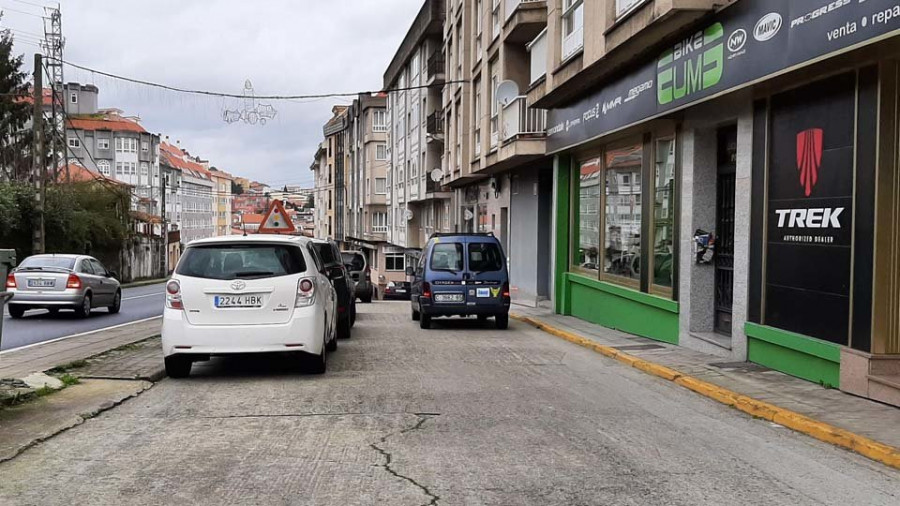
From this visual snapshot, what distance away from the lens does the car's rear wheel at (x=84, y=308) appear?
67.8 feet

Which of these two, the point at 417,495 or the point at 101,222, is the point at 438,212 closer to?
the point at 101,222

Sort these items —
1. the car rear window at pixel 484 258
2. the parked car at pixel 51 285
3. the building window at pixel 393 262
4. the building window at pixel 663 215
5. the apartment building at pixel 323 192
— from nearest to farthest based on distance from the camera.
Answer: the building window at pixel 663 215
the car rear window at pixel 484 258
the parked car at pixel 51 285
the building window at pixel 393 262
the apartment building at pixel 323 192

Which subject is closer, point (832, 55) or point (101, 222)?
point (832, 55)

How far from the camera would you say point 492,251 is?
17.0m

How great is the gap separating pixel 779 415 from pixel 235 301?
19.1 feet

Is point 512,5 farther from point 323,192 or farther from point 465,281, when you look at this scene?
point 323,192

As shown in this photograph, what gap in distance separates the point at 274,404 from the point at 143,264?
190 feet

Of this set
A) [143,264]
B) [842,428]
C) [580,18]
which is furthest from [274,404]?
[143,264]

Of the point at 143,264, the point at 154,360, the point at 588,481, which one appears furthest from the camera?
the point at 143,264

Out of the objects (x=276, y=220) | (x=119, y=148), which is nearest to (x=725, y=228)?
(x=276, y=220)

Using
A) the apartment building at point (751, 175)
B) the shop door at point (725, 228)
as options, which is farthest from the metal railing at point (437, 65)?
the shop door at point (725, 228)

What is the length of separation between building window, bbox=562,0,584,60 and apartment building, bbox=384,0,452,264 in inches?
678

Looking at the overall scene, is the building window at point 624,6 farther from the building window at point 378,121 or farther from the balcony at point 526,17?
the building window at point 378,121

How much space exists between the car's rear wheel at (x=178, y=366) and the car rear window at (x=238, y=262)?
97cm
